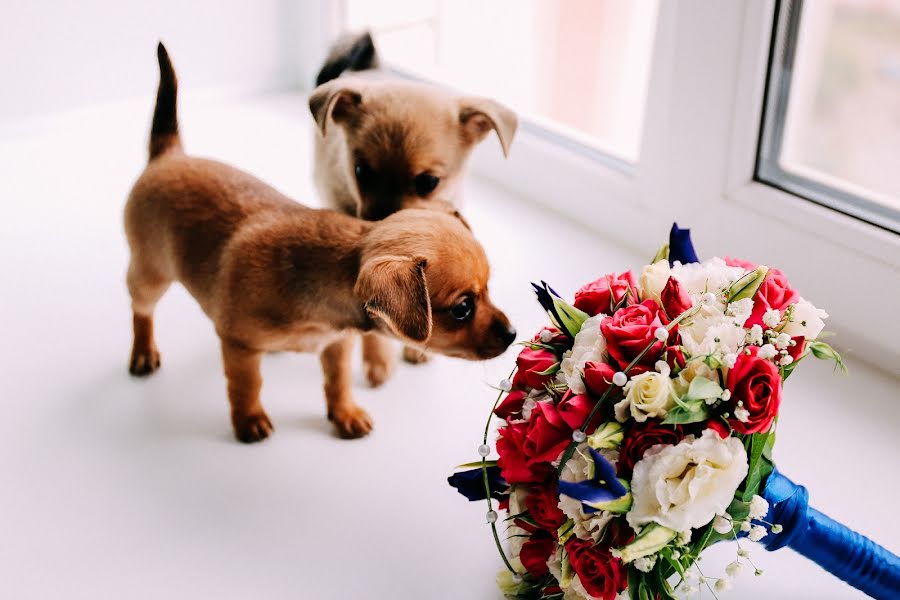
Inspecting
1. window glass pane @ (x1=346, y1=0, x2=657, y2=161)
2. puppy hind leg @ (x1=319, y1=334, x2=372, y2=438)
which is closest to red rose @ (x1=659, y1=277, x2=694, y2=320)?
puppy hind leg @ (x1=319, y1=334, x2=372, y2=438)

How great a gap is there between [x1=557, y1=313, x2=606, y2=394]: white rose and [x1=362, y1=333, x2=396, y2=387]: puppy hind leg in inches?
21.6

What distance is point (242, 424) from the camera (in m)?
1.36

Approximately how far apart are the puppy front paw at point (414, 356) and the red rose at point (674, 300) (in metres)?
0.62

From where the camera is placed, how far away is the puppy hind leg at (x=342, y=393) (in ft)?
4.50

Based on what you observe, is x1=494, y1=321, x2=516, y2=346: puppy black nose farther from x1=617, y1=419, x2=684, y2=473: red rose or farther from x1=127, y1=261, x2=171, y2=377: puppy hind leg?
x1=127, y1=261, x2=171, y2=377: puppy hind leg

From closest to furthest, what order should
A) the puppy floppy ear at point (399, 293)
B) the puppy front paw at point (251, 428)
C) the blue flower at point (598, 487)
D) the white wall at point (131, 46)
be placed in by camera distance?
the blue flower at point (598, 487), the puppy floppy ear at point (399, 293), the puppy front paw at point (251, 428), the white wall at point (131, 46)

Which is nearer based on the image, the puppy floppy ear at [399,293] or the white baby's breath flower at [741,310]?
the white baby's breath flower at [741,310]

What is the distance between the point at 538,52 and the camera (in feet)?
7.23

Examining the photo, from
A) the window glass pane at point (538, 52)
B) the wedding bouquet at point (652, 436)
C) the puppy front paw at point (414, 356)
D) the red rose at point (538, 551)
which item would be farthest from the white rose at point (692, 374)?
the window glass pane at point (538, 52)

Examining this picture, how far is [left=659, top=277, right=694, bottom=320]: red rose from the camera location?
0.98 m

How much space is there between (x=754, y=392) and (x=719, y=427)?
46 mm

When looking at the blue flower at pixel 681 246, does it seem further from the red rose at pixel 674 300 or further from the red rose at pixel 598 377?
the red rose at pixel 598 377

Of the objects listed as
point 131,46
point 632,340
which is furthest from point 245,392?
point 131,46

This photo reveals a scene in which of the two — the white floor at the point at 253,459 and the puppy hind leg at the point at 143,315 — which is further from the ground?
the puppy hind leg at the point at 143,315
